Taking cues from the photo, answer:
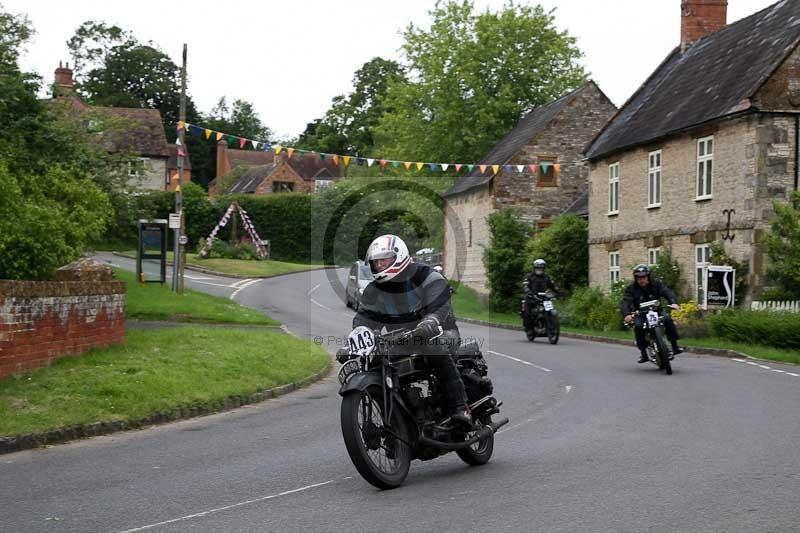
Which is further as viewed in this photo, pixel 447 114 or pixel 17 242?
pixel 447 114

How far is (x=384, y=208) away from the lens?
66875mm

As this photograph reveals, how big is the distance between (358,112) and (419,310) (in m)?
86.4

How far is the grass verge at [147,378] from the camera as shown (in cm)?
1180

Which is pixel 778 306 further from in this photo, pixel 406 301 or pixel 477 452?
pixel 406 301

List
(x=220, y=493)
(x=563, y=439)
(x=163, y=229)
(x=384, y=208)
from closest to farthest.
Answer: (x=220, y=493) → (x=563, y=439) → (x=163, y=229) → (x=384, y=208)

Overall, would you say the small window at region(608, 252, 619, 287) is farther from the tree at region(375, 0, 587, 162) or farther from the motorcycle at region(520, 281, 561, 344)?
the tree at region(375, 0, 587, 162)

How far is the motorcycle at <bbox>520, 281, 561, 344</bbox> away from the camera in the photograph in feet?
82.3

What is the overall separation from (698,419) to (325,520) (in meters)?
6.23

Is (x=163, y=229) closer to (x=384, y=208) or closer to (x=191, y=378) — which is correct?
(x=191, y=378)

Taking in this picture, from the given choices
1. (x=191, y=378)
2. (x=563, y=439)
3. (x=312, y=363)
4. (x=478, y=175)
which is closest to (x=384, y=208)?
(x=478, y=175)

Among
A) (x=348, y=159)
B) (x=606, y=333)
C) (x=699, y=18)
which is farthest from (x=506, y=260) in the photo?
(x=606, y=333)

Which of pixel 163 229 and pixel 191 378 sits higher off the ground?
pixel 163 229

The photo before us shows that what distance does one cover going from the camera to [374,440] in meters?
7.85

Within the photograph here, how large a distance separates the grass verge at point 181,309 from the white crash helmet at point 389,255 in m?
17.8
